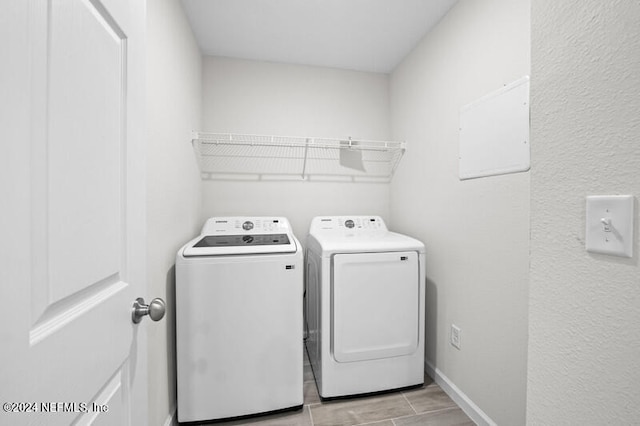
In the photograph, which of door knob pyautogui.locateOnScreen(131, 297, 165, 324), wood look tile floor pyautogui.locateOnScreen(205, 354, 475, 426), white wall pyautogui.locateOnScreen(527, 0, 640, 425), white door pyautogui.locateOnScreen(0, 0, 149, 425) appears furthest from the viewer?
wood look tile floor pyautogui.locateOnScreen(205, 354, 475, 426)

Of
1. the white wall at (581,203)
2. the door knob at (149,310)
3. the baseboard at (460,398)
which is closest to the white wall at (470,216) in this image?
the baseboard at (460,398)

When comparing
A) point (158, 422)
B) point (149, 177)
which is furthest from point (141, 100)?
point (158, 422)

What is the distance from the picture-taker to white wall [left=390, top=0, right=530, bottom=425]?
1322 millimetres

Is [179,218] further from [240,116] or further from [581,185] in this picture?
[581,185]

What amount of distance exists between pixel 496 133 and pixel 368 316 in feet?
4.11

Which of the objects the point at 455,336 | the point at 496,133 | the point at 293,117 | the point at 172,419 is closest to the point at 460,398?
the point at 455,336

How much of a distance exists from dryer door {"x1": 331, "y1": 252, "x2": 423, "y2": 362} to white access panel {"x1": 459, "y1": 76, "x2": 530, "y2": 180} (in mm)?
675

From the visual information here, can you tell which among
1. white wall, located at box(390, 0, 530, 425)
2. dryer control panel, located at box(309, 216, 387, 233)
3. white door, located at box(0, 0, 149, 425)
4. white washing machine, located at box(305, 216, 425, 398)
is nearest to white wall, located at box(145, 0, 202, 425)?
white door, located at box(0, 0, 149, 425)

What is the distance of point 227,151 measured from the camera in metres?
2.35

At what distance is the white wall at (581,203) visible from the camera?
475 mm

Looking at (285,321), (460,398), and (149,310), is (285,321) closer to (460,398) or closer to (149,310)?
(149,310)

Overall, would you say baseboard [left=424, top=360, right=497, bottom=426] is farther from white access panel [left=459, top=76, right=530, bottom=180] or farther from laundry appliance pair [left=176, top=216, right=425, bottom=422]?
white access panel [left=459, top=76, right=530, bottom=180]

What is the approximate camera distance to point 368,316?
1.72 meters

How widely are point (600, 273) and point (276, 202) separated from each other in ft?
6.98
